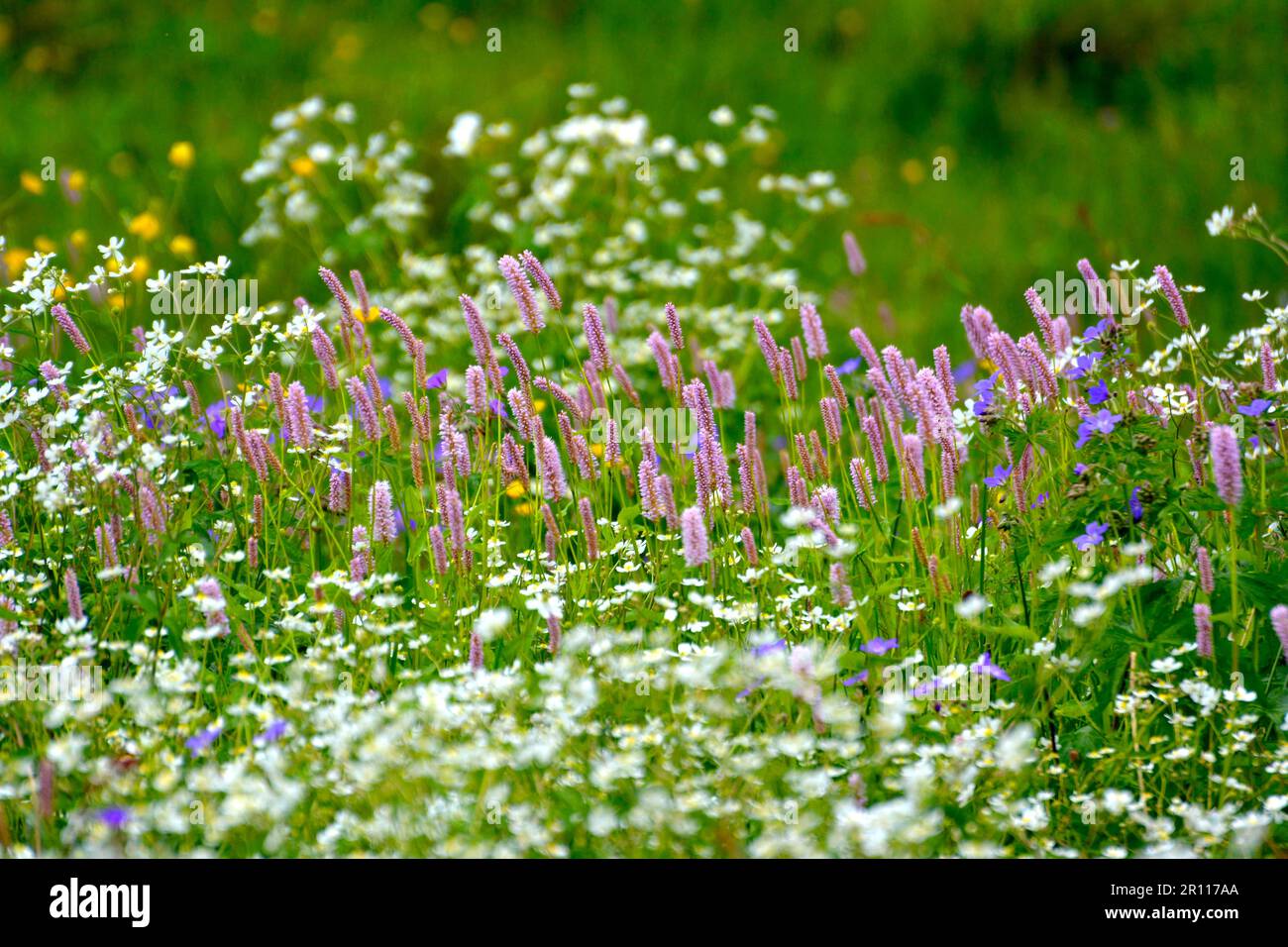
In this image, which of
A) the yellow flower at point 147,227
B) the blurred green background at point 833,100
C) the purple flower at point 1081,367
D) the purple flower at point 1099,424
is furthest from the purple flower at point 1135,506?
the yellow flower at point 147,227

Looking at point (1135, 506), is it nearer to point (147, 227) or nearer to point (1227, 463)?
point (1227, 463)

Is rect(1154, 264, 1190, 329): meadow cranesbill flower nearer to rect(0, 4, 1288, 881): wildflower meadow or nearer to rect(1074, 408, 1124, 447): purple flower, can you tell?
rect(0, 4, 1288, 881): wildflower meadow

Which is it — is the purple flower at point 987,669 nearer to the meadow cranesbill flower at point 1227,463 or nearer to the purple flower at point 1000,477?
the meadow cranesbill flower at point 1227,463

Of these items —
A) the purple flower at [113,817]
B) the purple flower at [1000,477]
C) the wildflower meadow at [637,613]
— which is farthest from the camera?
the purple flower at [1000,477]

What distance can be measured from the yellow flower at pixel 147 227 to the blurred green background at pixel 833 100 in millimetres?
325

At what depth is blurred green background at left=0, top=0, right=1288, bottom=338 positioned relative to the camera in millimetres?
7527

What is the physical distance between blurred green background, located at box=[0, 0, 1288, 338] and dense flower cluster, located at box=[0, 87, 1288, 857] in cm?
345

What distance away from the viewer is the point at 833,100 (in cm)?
923

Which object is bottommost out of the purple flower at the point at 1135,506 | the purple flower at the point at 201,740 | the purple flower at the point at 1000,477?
the purple flower at the point at 201,740

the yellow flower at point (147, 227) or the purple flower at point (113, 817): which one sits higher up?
the yellow flower at point (147, 227)

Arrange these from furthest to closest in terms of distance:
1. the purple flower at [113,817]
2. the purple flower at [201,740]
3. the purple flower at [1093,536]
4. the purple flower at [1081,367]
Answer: the purple flower at [1081,367]
the purple flower at [1093,536]
the purple flower at [201,740]
the purple flower at [113,817]

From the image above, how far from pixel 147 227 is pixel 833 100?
4553mm

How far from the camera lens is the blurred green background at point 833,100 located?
24.7 feet

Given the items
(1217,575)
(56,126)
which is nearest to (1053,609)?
(1217,575)
